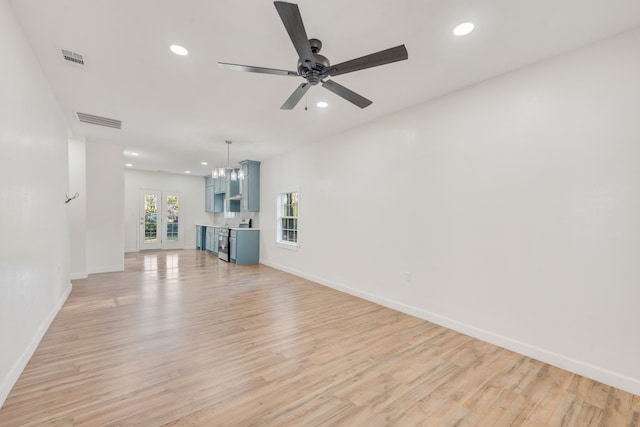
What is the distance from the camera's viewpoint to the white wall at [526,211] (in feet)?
7.09

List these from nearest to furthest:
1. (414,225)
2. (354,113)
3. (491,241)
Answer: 1. (491,241)
2. (414,225)
3. (354,113)

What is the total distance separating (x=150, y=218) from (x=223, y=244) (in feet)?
11.7

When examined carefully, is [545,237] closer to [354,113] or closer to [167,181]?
[354,113]

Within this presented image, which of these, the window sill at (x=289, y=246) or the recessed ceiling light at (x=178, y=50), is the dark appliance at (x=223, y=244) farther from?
the recessed ceiling light at (x=178, y=50)

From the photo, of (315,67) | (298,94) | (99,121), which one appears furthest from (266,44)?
(99,121)

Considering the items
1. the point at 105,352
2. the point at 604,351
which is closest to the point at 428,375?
the point at 604,351

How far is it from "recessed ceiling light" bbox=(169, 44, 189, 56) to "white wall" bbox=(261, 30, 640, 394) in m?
2.67

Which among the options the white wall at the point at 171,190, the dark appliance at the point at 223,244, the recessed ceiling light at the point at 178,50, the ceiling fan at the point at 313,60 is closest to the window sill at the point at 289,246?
the dark appliance at the point at 223,244

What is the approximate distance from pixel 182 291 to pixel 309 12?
4.28m

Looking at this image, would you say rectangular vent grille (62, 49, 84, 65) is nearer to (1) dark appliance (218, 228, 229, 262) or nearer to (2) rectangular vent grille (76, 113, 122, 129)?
(2) rectangular vent grille (76, 113, 122, 129)

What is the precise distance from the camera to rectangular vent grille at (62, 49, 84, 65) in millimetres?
2527

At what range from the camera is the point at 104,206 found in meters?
5.71

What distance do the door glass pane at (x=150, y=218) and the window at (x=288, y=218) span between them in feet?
17.8

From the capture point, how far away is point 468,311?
302 cm
